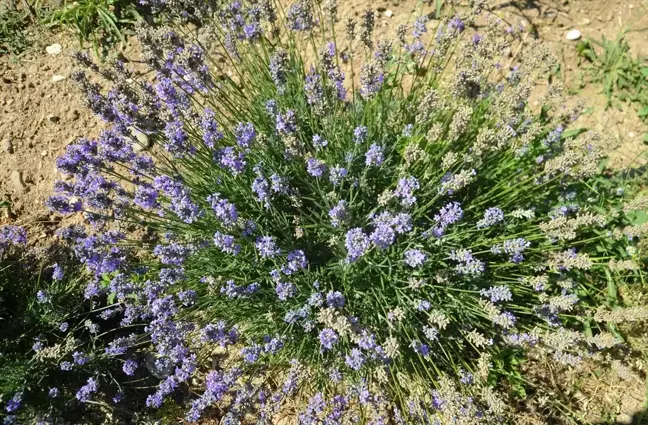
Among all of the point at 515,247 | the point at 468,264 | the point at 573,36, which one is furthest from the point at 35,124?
the point at 573,36

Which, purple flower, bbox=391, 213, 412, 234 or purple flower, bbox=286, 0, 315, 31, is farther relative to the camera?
purple flower, bbox=286, 0, 315, 31

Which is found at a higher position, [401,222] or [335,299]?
[401,222]

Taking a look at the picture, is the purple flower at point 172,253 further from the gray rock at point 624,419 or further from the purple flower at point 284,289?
the gray rock at point 624,419

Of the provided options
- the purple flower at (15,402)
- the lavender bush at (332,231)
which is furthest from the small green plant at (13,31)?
the purple flower at (15,402)

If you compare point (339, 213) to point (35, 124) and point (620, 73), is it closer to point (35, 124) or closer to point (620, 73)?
point (35, 124)

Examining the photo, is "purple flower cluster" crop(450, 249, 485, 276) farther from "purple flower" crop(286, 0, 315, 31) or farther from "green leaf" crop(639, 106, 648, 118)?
"green leaf" crop(639, 106, 648, 118)

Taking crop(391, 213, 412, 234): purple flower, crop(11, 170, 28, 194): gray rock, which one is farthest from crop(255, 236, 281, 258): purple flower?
crop(11, 170, 28, 194): gray rock

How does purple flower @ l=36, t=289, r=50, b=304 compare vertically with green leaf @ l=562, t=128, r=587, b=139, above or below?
above
